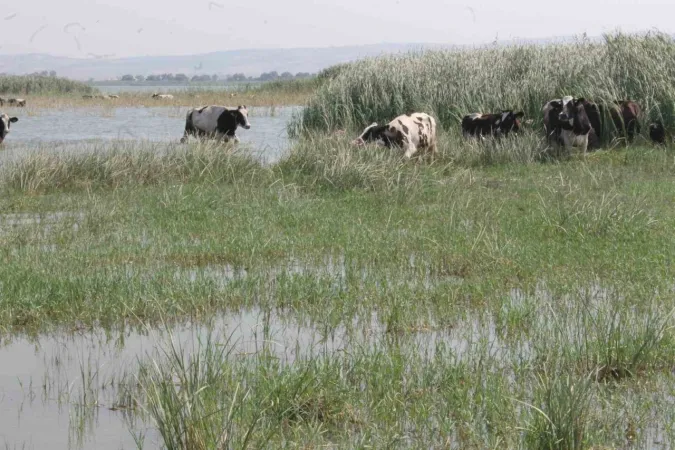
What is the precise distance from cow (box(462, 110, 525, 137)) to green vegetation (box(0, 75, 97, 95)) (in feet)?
150

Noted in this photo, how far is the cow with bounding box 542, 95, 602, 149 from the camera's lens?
61.6ft

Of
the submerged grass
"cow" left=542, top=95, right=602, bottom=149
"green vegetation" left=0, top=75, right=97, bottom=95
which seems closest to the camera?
"cow" left=542, top=95, right=602, bottom=149

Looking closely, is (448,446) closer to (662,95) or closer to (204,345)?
(204,345)

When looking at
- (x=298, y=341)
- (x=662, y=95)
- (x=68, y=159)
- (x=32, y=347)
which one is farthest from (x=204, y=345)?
(x=662, y=95)

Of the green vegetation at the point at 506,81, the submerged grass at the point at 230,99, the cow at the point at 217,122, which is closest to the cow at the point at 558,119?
the green vegetation at the point at 506,81

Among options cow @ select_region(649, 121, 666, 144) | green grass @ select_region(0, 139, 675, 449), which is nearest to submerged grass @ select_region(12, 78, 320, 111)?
cow @ select_region(649, 121, 666, 144)

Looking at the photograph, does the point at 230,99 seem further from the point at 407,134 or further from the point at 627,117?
the point at 407,134

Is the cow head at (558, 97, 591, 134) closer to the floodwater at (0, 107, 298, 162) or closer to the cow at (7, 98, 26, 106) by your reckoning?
the floodwater at (0, 107, 298, 162)

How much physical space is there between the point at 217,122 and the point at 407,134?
6.28 m

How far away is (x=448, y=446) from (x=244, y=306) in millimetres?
3567

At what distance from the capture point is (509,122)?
1947 cm

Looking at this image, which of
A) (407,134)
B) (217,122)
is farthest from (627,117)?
(217,122)

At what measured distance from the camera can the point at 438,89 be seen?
22.5m

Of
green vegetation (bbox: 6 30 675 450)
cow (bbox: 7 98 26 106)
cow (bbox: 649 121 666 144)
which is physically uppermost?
cow (bbox: 649 121 666 144)
